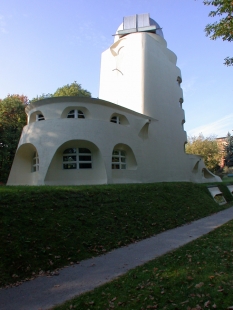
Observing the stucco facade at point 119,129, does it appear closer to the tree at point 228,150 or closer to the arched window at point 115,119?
the arched window at point 115,119

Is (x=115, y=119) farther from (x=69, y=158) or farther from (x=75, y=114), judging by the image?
(x=69, y=158)

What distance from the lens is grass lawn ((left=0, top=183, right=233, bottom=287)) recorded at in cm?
624

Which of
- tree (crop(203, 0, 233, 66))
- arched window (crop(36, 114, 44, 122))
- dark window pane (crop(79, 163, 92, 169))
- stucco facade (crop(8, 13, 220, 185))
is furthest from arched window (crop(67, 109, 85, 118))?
tree (crop(203, 0, 233, 66))

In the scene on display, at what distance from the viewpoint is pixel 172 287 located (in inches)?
176

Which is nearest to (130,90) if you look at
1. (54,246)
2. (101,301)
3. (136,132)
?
(136,132)

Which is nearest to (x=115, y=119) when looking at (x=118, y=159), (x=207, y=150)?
(x=118, y=159)

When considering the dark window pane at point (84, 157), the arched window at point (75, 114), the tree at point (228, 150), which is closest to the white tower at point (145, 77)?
the arched window at point (75, 114)

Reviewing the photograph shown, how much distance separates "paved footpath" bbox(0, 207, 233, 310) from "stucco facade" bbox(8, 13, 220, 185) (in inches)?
376

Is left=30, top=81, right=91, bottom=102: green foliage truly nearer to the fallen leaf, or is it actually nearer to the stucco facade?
the stucco facade

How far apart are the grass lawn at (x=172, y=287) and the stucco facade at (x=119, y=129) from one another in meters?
11.6

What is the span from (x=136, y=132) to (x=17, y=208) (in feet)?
45.9

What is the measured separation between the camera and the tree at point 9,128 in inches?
1070

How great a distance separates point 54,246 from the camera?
6953 mm

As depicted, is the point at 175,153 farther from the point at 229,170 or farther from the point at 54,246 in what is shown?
the point at 229,170
